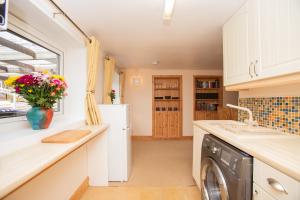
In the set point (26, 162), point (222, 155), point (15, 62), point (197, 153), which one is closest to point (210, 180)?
point (222, 155)

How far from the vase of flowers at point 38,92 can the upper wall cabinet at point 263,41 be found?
1718mm

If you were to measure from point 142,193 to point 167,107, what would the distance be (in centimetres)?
330

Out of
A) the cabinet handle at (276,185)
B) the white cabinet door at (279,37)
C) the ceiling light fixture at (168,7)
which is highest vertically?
the ceiling light fixture at (168,7)

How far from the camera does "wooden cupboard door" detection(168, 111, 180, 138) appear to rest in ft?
16.7

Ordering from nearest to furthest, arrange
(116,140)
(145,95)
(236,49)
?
1. (236,49)
2. (116,140)
3. (145,95)

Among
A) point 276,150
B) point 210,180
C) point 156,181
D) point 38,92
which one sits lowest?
point 156,181

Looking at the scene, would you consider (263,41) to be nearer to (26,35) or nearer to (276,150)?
(276,150)

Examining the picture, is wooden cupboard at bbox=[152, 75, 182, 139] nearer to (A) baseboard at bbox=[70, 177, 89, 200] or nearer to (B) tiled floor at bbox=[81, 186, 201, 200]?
(B) tiled floor at bbox=[81, 186, 201, 200]

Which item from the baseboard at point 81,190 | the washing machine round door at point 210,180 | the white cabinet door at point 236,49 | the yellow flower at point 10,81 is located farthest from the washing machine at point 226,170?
the yellow flower at point 10,81

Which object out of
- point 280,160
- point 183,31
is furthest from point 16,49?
point 280,160

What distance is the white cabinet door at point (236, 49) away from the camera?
5.29 feet

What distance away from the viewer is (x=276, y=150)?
3.34 ft

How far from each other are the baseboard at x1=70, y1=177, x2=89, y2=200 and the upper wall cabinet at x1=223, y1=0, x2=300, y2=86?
83.6 inches

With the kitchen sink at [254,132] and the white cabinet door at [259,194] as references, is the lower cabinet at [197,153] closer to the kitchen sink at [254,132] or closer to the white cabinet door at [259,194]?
the kitchen sink at [254,132]
